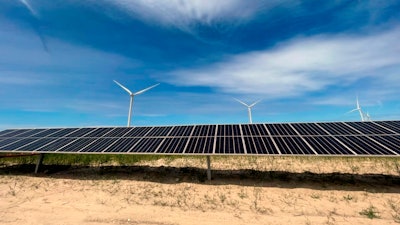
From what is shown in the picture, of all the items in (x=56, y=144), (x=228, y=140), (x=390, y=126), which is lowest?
(x=56, y=144)

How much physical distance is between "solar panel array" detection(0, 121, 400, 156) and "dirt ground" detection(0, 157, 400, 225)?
7.33 ft

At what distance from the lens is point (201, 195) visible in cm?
1406

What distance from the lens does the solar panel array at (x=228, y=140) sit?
15.3 m

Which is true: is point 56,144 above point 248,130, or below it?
below

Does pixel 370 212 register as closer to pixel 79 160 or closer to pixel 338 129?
pixel 338 129

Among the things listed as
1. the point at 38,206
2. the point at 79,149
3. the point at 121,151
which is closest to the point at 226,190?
the point at 121,151

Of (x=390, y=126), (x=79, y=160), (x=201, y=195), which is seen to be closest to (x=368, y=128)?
(x=390, y=126)

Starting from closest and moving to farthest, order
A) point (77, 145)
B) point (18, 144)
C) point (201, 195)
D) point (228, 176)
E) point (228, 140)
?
point (201, 195) < point (228, 140) < point (228, 176) < point (77, 145) < point (18, 144)

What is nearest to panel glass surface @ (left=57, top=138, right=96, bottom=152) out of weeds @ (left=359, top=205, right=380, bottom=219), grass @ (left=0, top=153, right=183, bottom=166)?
grass @ (left=0, top=153, right=183, bottom=166)

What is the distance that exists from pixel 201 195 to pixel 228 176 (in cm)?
473

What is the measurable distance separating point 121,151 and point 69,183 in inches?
160

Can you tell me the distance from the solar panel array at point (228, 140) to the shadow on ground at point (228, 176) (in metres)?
2.27

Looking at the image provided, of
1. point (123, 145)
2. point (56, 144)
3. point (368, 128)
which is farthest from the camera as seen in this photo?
point (56, 144)

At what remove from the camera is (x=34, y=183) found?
16922 millimetres
